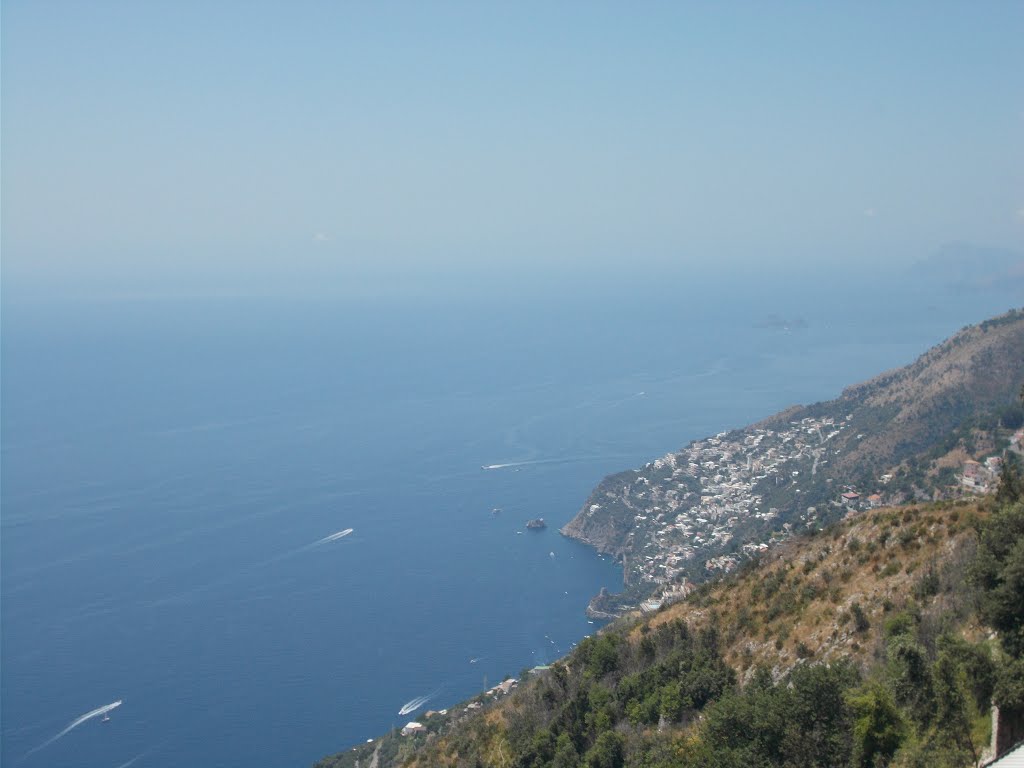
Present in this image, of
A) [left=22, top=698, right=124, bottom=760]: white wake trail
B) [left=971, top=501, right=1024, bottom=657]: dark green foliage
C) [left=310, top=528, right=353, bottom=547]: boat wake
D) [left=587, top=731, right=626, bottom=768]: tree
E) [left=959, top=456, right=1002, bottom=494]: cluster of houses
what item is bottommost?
[left=22, top=698, right=124, bottom=760]: white wake trail

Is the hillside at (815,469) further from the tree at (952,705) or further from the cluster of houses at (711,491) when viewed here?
the tree at (952,705)

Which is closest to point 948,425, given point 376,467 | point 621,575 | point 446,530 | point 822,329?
point 621,575

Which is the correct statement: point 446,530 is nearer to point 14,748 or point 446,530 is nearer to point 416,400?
point 14,748

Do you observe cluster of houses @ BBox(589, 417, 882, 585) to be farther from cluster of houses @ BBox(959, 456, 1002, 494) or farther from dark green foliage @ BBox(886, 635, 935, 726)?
dark green foliage @ BBox(886, 635, 935, 726)

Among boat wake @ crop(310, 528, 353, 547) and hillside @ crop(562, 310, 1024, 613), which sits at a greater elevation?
hillside @ crop(562, 310, 1024, 613)

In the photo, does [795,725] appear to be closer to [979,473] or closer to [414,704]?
[979,473]

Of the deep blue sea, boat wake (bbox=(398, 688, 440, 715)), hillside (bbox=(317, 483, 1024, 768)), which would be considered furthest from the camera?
the deep blue sea

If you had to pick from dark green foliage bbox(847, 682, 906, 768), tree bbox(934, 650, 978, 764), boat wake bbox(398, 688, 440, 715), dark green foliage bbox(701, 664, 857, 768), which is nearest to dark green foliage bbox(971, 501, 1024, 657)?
tree bbox(934, 650, 978, 764)
